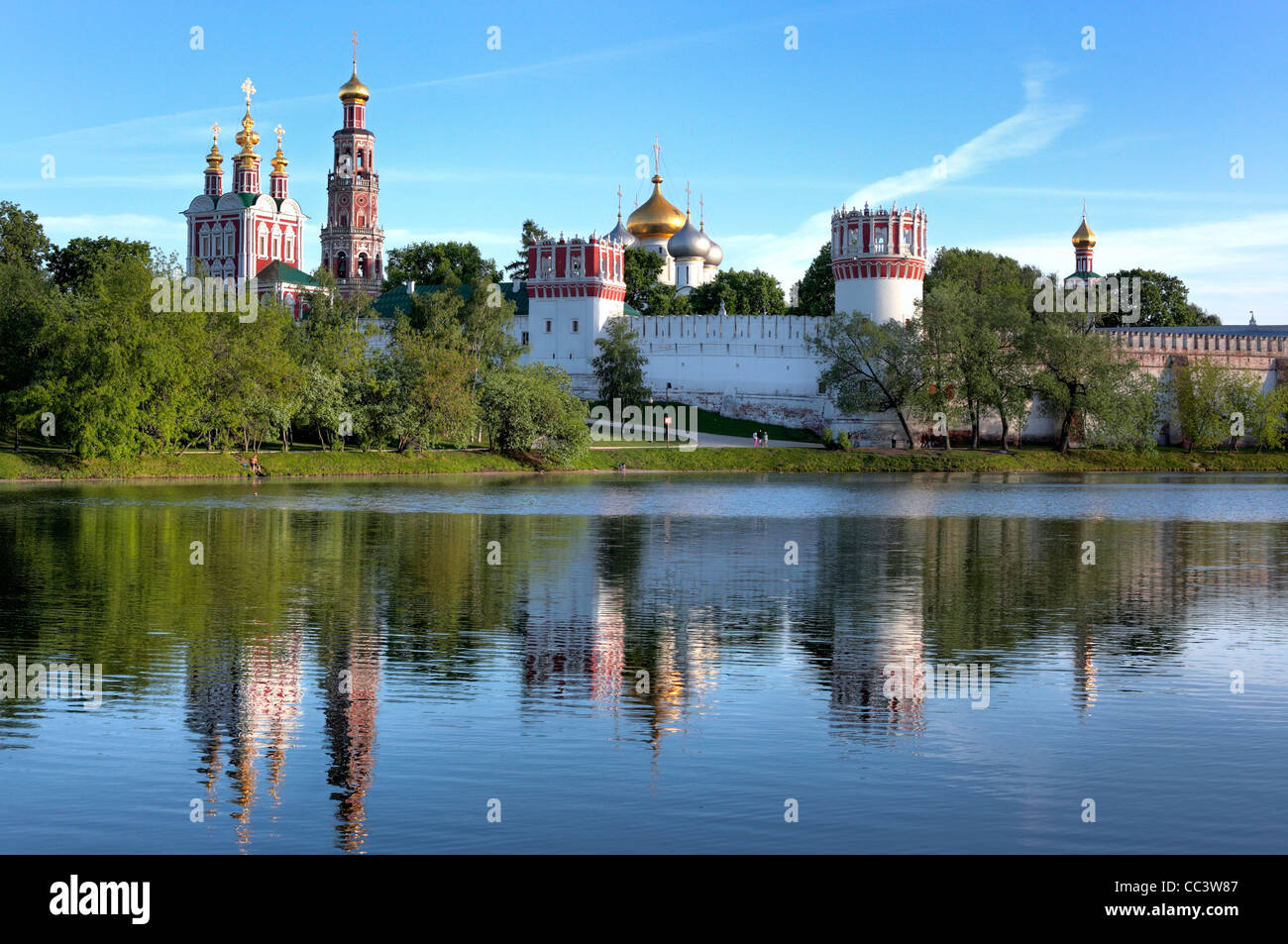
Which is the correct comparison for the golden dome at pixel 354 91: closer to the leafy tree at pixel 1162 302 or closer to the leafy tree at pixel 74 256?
the leafy tree at pixel 74 256

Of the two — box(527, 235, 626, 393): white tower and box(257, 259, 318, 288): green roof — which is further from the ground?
box(257, 259, 318, 288): green roof

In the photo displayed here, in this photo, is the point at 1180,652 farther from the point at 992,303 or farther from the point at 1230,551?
the point at 992,303

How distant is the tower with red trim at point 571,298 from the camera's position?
308 feet

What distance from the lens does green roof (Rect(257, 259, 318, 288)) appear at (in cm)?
11138

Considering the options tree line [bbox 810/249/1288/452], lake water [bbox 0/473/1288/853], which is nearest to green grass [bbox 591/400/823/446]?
tree line [bbox 810/249/1288/452]

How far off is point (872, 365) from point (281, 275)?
5405 centimetres

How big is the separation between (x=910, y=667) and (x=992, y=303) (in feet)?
209

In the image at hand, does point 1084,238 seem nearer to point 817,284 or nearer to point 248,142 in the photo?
point 817,284

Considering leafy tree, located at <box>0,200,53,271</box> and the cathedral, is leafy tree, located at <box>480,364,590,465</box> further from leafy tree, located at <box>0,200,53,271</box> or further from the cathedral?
the cathedral

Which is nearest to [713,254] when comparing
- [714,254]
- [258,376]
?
[714,254]

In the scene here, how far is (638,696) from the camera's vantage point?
563 inches

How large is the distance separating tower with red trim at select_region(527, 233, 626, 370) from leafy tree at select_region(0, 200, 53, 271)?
102 ft

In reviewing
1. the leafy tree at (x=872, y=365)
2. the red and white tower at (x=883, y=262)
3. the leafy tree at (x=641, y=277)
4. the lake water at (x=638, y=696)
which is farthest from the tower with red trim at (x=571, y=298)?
the lake water at (x=638, y=696)

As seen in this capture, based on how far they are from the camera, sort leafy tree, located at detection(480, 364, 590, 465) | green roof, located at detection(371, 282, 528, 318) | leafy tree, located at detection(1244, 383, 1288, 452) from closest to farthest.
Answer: leafy tree, located at detection(480, 364, 590, 465)
leafy tree, located at detection(1244, 383, 1288, 452)
green roof, located at detection(371, 282, 528, 318)
